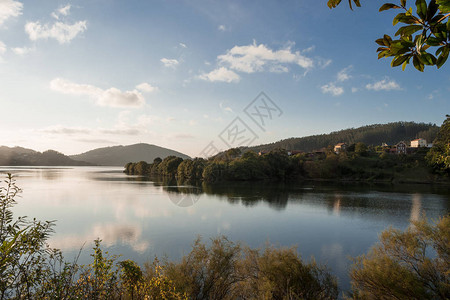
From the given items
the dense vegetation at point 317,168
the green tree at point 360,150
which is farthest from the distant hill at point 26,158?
the green tree at point 360,150

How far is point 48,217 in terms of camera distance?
84.3ft

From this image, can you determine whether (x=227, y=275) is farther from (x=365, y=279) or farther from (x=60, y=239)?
(x=60, y=239)

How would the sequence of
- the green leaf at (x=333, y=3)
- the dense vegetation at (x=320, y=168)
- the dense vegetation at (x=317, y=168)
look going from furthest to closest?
the dense vegetation at (x=320, y=168), the dense vegetation at (x=317, y=168), the green leaf at (x=333, y=3)

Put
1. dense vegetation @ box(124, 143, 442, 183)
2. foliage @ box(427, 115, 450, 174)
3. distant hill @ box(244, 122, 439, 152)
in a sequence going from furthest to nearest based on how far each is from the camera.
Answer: distant hill @ box(244, 122, 439, 152) < dense vegetation @ box(124, 143, 442, 183) < foliage @ box(427, 115, 450, 174)

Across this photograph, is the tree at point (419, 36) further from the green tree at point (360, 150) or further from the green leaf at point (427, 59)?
the green tree at point (360, 150)

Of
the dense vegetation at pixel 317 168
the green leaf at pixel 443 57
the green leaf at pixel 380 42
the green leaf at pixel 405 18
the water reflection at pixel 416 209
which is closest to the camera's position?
the green leaf at pixel 405 18

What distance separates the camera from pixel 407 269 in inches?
358

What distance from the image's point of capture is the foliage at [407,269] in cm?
820

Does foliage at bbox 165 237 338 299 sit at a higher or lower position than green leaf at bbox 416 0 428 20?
lower

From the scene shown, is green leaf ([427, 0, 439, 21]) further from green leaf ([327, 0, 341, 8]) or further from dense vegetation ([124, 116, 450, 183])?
dense vegetation ([124, 116, 450, 183])

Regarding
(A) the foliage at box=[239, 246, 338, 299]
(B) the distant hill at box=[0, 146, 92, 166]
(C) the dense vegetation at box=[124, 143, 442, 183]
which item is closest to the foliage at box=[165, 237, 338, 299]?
(A) the foliage at box=[239, 246, 338, 299]

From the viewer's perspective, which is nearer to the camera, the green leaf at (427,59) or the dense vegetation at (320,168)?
the green leaf at (427,59)

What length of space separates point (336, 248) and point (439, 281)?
8500mm

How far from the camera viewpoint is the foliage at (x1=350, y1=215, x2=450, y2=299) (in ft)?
26.9
